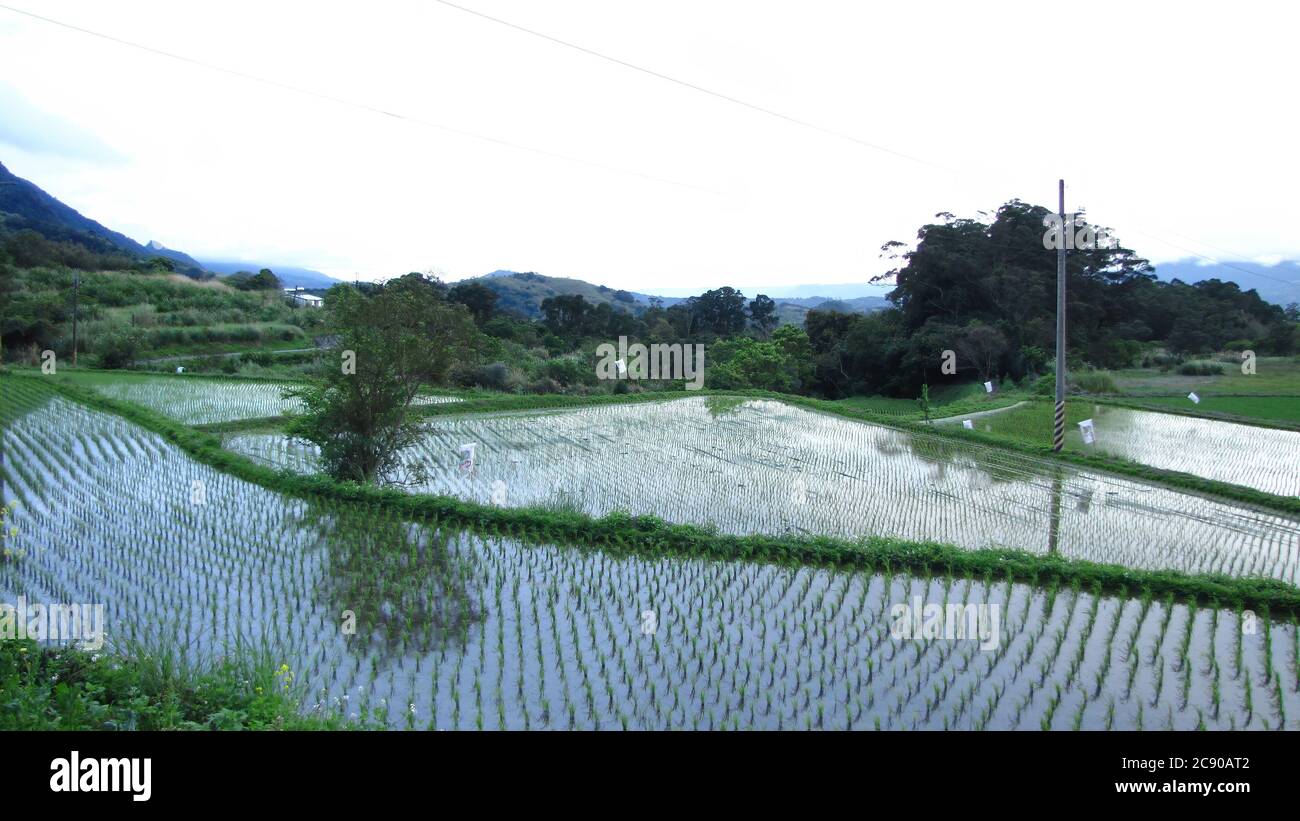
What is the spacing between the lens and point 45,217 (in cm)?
6334

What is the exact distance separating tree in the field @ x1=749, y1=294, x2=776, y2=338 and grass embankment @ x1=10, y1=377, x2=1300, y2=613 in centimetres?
3360

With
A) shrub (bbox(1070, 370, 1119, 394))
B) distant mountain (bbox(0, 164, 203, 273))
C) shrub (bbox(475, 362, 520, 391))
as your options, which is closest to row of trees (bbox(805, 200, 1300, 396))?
shrub (bbox(1070, 370, 1119, 394))

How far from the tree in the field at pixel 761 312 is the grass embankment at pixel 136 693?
38.4 m

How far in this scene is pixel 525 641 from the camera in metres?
5.69

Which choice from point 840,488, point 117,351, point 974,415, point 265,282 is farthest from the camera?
point 265,282

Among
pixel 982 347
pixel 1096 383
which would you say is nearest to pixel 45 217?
pixel 982 347

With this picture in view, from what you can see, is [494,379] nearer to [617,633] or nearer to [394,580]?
[394,580]

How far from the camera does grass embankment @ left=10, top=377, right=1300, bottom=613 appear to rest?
22.3 feet

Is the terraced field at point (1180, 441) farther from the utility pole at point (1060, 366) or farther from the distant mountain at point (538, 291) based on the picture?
the distant mountain at point (538, 291)

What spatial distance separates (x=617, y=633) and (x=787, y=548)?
103 inches

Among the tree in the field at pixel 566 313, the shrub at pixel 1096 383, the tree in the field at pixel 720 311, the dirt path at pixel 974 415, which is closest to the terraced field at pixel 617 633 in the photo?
the dirt path at pixel 974 415

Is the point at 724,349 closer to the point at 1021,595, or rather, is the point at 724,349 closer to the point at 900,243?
the point at 900,243

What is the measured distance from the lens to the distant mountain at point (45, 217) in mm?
50938
